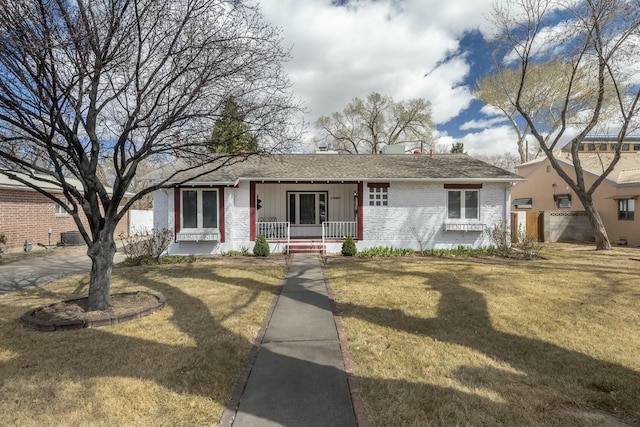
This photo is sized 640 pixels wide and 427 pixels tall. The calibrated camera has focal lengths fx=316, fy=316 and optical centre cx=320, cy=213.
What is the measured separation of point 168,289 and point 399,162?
37.5ft

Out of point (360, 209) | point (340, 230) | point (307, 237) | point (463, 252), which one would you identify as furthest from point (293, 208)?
point (463, 252)

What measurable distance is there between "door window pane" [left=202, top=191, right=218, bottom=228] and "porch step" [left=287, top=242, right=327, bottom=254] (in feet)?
10.1

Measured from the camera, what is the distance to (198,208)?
478 inches

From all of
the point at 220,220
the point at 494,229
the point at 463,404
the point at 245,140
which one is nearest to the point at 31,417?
the point at 463,404

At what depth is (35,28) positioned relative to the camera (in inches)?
172

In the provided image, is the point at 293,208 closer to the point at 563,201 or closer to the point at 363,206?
the point at 363,206

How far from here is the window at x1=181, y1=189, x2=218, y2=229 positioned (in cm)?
1214

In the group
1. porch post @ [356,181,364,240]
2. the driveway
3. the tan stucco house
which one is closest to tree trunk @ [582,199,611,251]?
the tan stucco house

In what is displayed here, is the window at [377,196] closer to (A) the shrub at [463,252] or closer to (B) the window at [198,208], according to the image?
(A) the shrub at [463,252]

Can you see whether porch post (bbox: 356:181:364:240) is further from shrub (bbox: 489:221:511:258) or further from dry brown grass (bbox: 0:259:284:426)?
dry brown grass (bbox: 0:259:284:426)

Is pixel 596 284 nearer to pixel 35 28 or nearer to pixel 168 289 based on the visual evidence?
pixel 168 289

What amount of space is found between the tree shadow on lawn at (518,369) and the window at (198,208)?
27.3 feet

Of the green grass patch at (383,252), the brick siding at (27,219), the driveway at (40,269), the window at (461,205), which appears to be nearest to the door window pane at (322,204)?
the green grass patch at (383,252)

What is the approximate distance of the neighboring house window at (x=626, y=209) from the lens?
646 inches
